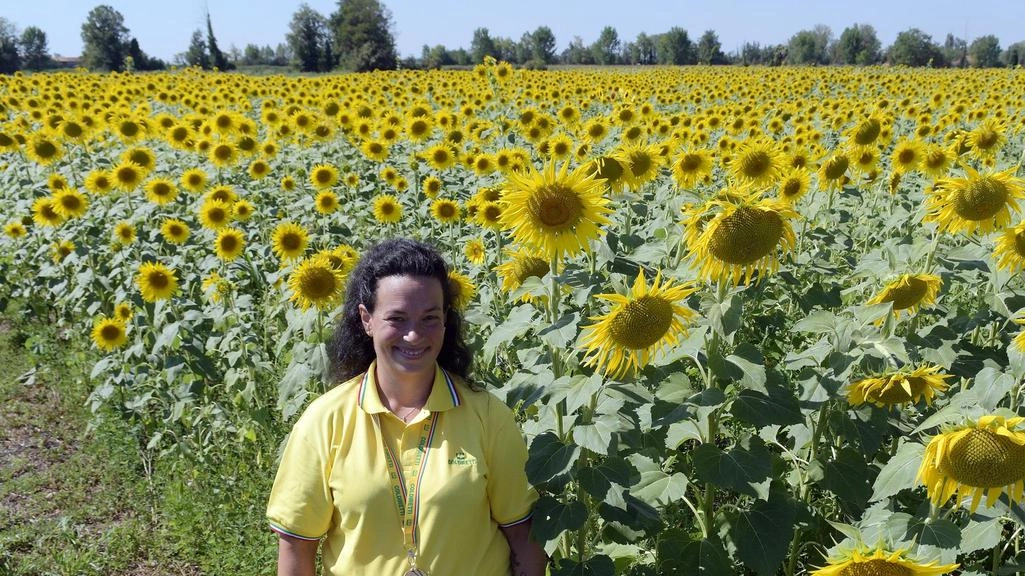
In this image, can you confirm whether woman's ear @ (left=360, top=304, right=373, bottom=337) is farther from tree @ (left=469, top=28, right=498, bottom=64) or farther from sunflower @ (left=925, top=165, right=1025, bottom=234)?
tree @ (left=469, top=28, right=498, bottom=64)

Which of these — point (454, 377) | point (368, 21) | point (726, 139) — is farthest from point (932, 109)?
point (368, 21)

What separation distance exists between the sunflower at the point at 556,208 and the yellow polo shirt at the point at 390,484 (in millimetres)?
544

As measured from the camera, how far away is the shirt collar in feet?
7.06

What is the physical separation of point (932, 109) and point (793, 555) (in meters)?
9.83

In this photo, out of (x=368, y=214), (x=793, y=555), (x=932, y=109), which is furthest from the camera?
(x=932, y=109)

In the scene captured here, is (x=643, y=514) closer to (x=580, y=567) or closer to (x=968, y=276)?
(x=580, y=567)

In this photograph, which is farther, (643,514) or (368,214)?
(368,214)

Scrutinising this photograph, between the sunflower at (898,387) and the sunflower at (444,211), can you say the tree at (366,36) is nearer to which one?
the sunflower at (444,211)

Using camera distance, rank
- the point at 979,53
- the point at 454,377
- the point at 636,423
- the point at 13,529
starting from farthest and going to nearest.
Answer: the point at 979,53 < the point at 13,529 < the point at 454,377 < the point at 636,423

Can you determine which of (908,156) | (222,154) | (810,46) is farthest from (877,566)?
(810,46)

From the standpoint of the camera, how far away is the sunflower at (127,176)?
6.23 meters

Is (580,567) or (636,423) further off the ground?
(636,423)

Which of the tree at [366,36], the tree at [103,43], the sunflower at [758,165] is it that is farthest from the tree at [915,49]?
the sunflower at [758,165]

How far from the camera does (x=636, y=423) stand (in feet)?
7.09
